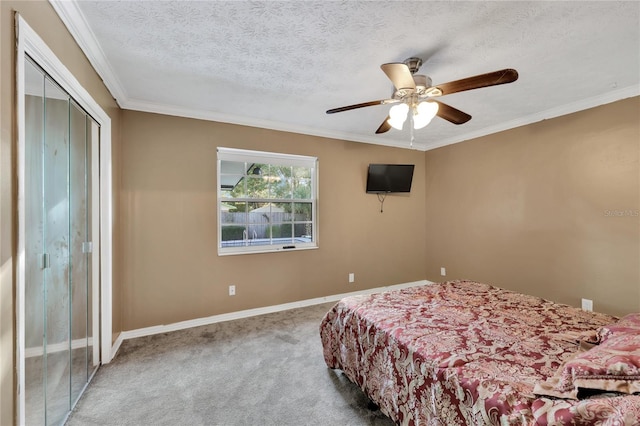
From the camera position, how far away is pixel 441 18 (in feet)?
5.30

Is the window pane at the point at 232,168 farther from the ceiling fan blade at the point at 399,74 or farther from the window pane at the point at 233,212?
the ceiling fan blade at the point at 399,74

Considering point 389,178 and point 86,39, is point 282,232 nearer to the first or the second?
point 389,178

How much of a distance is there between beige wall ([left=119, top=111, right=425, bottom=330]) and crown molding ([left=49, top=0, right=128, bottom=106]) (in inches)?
24.0

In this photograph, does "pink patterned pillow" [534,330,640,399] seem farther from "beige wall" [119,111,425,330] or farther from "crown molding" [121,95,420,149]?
"crown molding" [121,95,420,149]

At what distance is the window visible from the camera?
3.37m

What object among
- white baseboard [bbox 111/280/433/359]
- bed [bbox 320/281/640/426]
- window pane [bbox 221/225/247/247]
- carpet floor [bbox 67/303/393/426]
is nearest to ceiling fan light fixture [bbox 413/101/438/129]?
bed [bbox 320/281/640/426]

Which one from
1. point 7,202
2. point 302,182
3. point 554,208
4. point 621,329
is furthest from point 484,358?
point 302,182

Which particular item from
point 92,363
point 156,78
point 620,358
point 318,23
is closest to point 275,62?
point 318,23

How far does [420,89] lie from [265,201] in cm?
233

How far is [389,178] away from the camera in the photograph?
4.27 meters

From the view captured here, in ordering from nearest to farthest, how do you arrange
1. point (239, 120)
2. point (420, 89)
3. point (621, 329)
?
point (621, 329) → point (420, 89) → point (239, 120)

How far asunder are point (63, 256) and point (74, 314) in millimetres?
457

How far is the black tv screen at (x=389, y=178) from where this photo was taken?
417 centimetres

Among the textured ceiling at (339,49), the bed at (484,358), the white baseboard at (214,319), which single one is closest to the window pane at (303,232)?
the white baseboard at (214,319)
